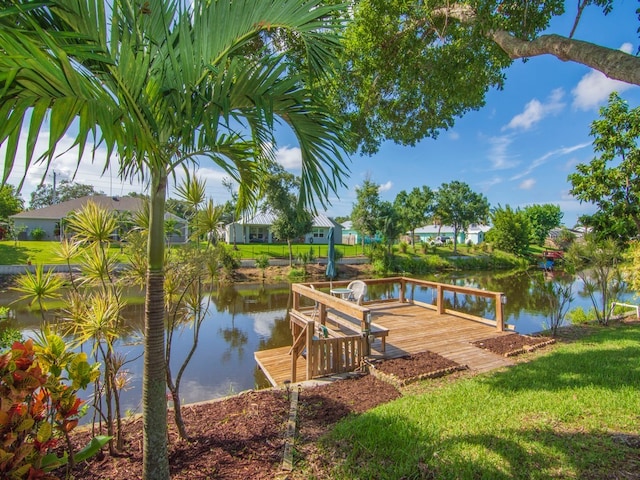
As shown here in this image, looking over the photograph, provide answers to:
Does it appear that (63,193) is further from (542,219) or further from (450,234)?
(542,219)

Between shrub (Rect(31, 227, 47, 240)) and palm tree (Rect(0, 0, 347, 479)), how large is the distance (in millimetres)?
34152

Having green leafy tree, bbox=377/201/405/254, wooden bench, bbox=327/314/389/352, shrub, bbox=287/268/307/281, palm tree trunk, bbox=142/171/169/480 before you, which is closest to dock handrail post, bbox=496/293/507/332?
wooden bench, bbox=327/314/389/352

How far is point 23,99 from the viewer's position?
4.05 feet

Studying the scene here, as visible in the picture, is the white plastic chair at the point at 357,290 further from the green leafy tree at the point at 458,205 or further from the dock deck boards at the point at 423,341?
the green leafy tree at the point at 458,205

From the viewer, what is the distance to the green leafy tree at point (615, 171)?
7.70m

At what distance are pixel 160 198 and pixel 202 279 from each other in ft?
3.72

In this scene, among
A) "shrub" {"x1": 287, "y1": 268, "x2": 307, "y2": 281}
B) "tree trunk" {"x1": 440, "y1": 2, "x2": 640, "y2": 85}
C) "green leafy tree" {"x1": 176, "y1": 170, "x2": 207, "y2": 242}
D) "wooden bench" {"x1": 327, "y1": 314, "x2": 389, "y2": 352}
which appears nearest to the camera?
"tree trunk" {"x1": 440, "y1": 2, "x2": 640, "y2": 85}

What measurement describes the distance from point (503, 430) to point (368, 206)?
2485cm

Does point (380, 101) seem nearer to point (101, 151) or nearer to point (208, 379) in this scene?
point (101, 151)

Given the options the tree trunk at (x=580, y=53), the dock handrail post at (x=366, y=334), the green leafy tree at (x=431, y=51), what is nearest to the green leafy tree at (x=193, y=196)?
the green leafy tree at (x=431, y=51)

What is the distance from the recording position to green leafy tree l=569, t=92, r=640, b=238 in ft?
25.3

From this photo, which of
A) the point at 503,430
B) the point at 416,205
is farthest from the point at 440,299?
the point at 416,205

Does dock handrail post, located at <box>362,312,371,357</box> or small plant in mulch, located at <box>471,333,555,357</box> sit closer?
dock handrail post, located at <box>362,312,371,357</box>

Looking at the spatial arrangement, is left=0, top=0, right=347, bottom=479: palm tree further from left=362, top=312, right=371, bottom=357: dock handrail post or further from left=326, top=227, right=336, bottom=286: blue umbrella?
left=326, top=227, right=336, bottom=286: blue umbrella
